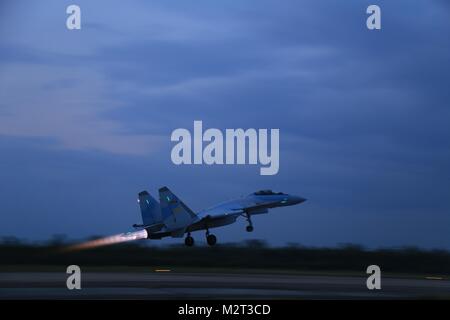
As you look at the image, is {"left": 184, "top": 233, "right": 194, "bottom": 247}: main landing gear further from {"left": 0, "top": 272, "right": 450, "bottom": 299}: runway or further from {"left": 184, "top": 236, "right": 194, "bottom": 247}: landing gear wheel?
{"left": 0, "top": 272, "right": 450, "bottom": 299}: runway

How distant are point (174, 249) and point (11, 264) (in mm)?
3581

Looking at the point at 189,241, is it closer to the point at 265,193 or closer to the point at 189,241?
the point at 189,241

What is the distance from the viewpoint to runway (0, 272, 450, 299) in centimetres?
1406

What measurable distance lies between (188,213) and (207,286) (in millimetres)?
1926

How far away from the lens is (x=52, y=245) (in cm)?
1577

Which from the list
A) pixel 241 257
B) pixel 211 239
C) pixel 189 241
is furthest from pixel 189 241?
pixel 241 257

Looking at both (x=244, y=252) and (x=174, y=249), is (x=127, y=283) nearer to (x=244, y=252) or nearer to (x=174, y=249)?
(x=174, y=249)

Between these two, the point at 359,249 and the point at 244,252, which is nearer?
the point at 359,249

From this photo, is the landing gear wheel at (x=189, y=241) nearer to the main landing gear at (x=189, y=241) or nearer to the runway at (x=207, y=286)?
the main landing gear at (x=189, y=241)

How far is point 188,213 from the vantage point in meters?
16.4

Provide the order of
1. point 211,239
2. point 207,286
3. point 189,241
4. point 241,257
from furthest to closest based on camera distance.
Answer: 1. point 241,257
2. point 189,241
3. point 211,239
4. point 207,286

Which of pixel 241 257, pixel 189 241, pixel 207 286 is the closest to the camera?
pixel 207 286

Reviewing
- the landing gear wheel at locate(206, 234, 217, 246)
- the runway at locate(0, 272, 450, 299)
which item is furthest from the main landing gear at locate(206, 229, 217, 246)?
the runway at locate(0, 272, 450, 299)
